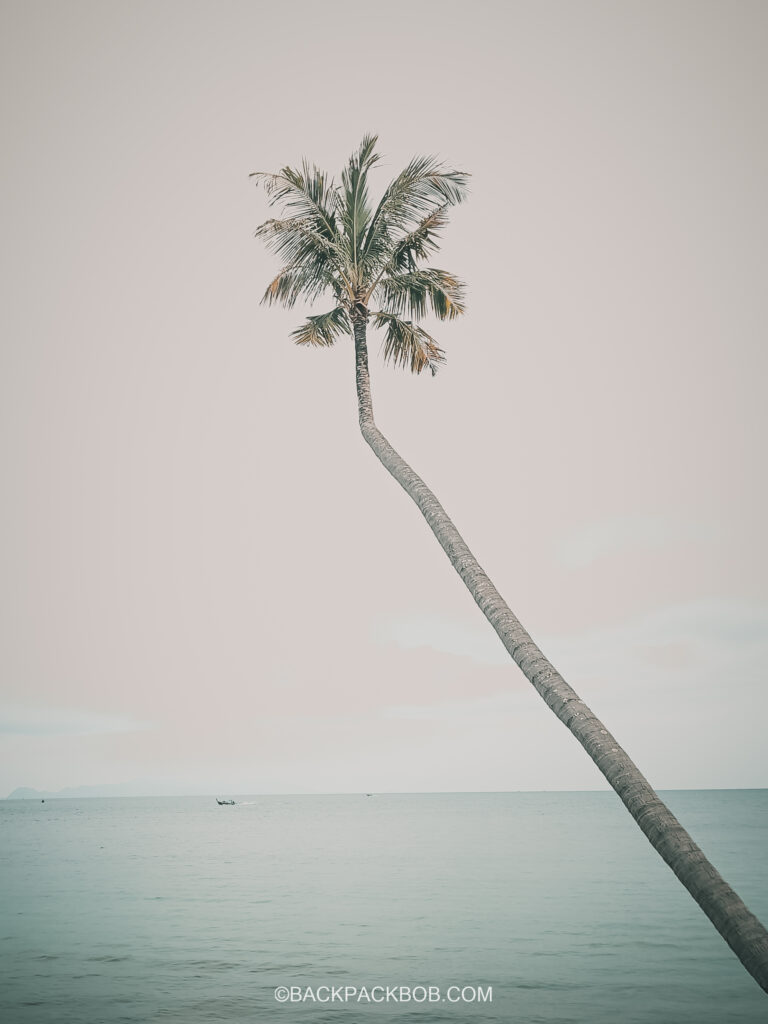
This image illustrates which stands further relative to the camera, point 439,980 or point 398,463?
point 439,980

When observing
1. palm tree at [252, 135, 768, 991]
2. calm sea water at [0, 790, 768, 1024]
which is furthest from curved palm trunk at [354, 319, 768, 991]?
calm sea water at [0, 790, 768, 1024]

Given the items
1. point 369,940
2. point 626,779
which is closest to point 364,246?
point 626,779

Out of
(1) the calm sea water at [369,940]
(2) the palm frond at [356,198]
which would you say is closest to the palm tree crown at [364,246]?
(2) the palm frond at [356,198]

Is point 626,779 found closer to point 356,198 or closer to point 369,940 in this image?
point 356,198

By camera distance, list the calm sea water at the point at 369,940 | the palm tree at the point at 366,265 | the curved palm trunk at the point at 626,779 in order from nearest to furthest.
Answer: the curved palm trunk at the point at 626,779
the palm tree at the point at 366,265
the calm sea water at the point at 369,940

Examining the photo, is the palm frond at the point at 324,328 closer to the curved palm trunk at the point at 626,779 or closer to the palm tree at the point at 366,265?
the palm tree at the point at 366,265

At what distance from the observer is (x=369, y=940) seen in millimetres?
25422

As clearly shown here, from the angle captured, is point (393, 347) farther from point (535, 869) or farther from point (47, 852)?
point (47, 852)

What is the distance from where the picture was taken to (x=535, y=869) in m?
45.8

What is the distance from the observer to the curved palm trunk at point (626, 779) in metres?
5.68

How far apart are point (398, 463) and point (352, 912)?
82.8ft

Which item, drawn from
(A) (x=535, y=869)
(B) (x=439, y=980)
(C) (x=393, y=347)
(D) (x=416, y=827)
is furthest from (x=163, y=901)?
(D) (x=416, y=827)

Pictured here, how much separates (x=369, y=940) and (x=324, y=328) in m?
20.3

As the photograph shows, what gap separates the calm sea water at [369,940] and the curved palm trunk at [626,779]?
1277cm
